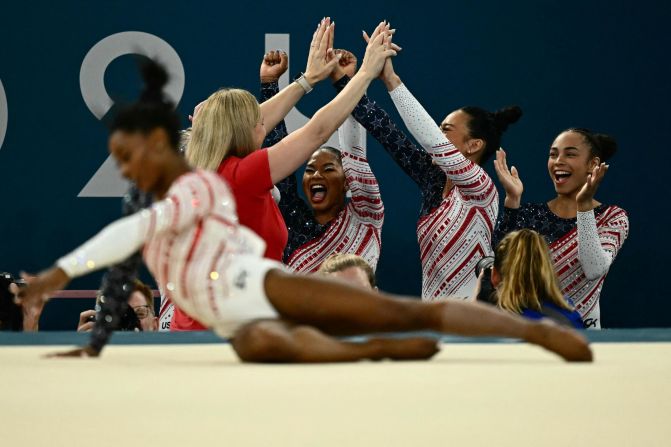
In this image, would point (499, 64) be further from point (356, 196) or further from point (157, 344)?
point (157, 344)

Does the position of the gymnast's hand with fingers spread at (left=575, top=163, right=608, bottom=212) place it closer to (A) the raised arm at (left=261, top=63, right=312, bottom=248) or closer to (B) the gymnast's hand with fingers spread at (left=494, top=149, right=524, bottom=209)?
(B) the gymnast's hand with fingers spread at (left=494, top=149, right=524, bottom=209)

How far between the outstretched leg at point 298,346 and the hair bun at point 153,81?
1.34ft

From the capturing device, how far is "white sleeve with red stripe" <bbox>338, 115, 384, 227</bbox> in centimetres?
337

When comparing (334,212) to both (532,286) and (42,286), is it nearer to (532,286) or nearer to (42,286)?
(532,286)

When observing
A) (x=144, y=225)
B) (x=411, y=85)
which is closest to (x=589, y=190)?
(x=411, y=85)

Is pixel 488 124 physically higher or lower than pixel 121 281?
higher

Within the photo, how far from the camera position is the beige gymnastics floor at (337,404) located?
3.80 feet

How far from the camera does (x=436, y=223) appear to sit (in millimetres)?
3426

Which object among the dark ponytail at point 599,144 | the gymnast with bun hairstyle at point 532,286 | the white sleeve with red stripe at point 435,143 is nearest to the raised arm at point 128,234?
the gymnast with bun hairstyle at point 532,286

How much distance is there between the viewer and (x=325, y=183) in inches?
142

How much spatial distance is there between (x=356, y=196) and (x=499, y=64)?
1561mm

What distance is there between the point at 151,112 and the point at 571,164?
238 centimetres

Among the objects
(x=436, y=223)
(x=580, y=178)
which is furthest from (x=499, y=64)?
(x=436, y=223)

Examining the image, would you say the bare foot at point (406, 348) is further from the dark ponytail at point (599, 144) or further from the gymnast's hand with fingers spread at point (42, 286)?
the dark ponytail at point (599, 144)
